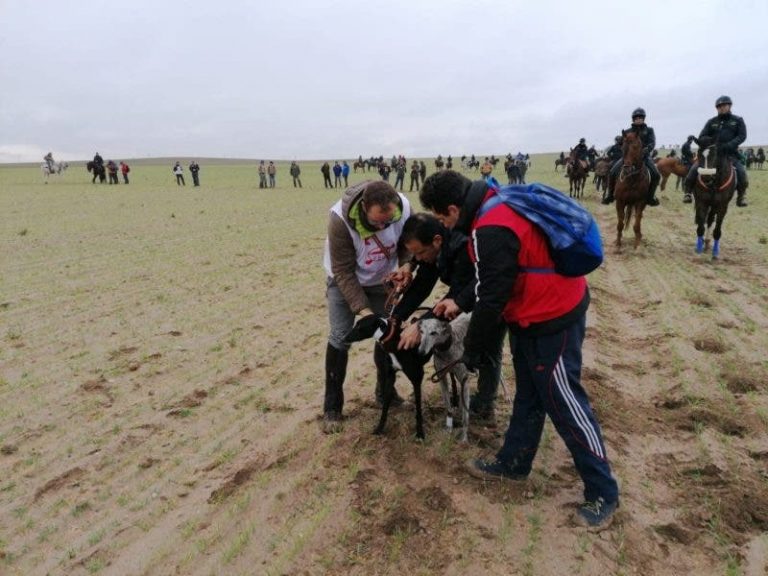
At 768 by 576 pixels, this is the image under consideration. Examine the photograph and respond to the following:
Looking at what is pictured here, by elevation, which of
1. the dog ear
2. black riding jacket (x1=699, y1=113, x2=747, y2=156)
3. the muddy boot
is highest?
black riding jacket (x1=699, y1=113, x2=747, y2=156)

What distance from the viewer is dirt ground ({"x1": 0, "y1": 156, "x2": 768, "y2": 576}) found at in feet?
10.2

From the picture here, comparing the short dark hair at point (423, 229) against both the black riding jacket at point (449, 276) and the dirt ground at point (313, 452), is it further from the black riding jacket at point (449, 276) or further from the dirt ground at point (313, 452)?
the dirt ground at point (313, 452)

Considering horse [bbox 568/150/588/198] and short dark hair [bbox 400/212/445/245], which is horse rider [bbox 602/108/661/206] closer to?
short dark hair [bbox 400/212/445/245]

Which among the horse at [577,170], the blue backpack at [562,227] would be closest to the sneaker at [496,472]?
the blue backpack at [562,227]

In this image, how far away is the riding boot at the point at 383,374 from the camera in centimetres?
407

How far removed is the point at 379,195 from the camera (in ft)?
11.3

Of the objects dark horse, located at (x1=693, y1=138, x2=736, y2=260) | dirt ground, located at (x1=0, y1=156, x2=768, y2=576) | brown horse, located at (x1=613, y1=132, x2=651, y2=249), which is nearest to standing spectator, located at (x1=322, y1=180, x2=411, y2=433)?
dirt ground, located at (x1=0, y1=156, x2=768, y2=576)

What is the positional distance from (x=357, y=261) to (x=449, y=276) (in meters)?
0.69

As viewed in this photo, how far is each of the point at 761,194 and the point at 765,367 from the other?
21764 mm

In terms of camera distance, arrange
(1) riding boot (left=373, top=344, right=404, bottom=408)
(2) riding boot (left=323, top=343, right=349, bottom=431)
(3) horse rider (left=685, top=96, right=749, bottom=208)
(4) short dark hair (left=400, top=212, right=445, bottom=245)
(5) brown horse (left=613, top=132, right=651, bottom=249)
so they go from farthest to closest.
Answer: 1. (5) brown horse (left=613, top=132, right=651, bottom=249)
2. (3) horse rider (left=685, top=96, right=749, bottom=208)
3. (2) riding boot (left=323, top=343, right=349, bottom=431)
4. (1) riding boot (left=373, top=344, right=404, bottom=408)
5. (4) short dark hair (left=400, top=212, right=445, bottom=245)

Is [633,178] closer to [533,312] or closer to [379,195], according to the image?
[379,195]

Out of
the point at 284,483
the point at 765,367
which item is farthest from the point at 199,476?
the point at 765,367

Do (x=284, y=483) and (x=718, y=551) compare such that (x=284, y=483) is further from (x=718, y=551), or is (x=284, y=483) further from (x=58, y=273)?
(x=58, y=273)

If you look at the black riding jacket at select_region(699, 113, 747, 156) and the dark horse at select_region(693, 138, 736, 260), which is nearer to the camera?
the black riding jacket at select_region(699, 113, 747, 156)
